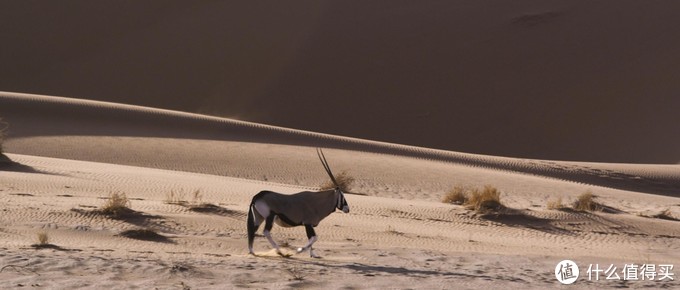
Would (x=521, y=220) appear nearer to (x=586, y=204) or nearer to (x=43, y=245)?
(x=586, y=204)

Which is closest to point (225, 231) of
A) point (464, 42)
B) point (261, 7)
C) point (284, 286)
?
point (284, 286)

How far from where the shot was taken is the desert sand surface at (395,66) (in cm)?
4084

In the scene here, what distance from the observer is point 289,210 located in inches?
406

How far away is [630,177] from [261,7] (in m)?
33.8

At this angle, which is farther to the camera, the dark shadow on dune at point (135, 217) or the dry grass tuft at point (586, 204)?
the dry grass tuft at point (586, 204)

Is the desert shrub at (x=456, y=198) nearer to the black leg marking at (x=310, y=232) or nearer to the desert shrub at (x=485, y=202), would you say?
the desert shrub at (x=485, y=202)

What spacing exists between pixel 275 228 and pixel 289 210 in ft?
10.4

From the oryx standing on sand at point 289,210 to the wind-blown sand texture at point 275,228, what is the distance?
35cm

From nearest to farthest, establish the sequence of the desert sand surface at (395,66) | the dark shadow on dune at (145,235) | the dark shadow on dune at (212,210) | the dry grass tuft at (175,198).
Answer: the dark shadow on dune at (145,235)
the dark shadow on dune at (212,210)
the dry grass tuft at (175,198)
the desert sand surface at (395,66)

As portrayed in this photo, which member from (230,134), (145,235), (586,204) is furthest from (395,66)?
(145,235)

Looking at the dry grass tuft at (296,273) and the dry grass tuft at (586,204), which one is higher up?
the dry grass tuft at (586,204)

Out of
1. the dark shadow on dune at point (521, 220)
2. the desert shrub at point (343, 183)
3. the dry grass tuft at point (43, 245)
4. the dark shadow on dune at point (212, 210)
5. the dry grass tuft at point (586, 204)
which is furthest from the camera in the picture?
the desert shrub at point (343, 183)

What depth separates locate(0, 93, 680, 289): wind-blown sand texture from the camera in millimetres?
9422

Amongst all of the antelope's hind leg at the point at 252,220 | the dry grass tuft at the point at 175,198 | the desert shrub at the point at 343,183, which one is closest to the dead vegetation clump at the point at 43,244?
the antelope's hind leg at the point at 252,220
